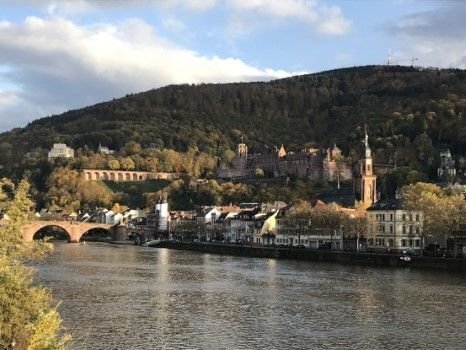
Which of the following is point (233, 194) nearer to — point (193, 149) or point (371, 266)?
point (193, 149)

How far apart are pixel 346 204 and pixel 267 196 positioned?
2656 cm

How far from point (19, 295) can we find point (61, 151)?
588 ft

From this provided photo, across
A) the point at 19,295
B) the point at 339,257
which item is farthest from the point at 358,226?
the point at 19,295

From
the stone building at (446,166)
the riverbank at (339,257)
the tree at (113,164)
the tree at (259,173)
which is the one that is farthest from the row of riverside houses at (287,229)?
the tree at (113,164)

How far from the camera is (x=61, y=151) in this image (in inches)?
7411

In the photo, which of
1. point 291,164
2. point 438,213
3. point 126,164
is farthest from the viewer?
point 126,164

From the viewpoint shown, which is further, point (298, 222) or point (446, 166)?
point (446, 166)

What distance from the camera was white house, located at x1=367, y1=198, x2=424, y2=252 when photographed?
2677 inches

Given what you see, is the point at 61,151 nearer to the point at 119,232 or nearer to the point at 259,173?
the point at 259,173

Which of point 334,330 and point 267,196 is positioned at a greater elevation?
point 267,196

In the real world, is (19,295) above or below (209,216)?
below

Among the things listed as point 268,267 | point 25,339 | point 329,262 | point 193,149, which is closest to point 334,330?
point 25,339

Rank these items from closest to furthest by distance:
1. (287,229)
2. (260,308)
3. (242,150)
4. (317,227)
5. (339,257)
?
(260,308), (339,257), (317,227), (287,229), (242,150)

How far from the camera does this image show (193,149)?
19025cm
